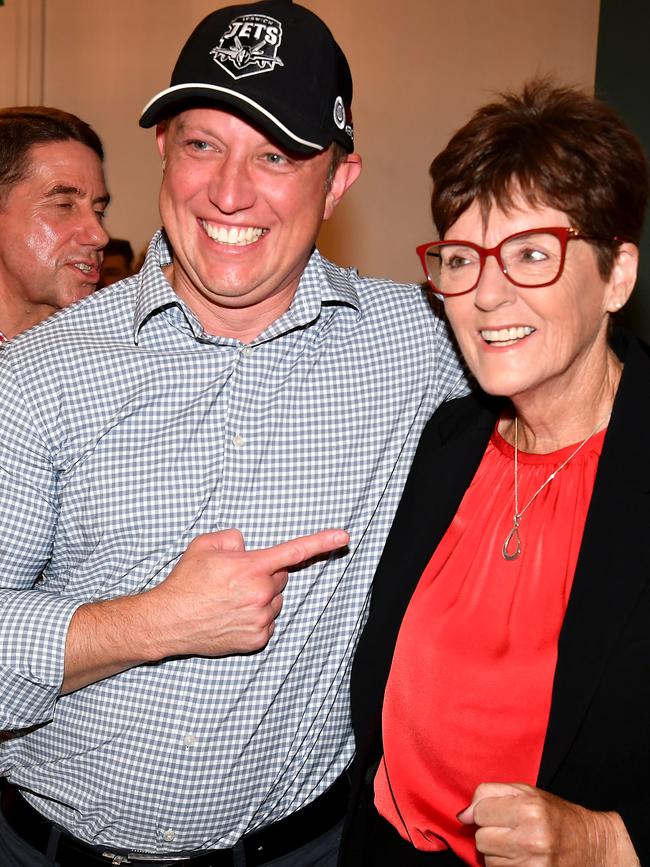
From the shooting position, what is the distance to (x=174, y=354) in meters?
1.70

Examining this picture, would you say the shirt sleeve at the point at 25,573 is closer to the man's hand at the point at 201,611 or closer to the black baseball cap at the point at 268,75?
the man's hand at the point at 201,611

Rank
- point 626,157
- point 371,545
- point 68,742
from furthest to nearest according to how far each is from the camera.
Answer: point 371,545
point 68,742
point 626,157

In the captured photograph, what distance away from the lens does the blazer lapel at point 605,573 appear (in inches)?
56.4

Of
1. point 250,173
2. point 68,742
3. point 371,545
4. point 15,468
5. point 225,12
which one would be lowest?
point 68,742

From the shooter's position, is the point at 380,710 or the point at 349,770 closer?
the point at 380,710

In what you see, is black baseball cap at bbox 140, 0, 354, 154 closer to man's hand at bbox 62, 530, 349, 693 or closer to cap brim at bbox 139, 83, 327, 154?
cap brim at bbox 139, 83, 327, 154

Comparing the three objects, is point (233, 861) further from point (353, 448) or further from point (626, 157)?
point (626, 157)

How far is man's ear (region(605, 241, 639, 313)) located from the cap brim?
574mm

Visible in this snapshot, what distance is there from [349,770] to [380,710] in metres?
0.25

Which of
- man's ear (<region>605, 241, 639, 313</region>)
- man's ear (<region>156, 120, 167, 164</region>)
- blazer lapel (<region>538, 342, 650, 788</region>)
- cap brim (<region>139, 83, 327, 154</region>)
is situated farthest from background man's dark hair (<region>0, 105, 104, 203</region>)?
blazer lapel (<region>538, 342, 650, 788</region>)

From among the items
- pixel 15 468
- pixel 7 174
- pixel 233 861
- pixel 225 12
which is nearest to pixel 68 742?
pixel 233 861

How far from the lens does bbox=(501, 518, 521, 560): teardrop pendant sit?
164cm

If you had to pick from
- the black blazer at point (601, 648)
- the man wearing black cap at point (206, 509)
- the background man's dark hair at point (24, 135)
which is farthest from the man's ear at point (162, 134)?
the background man's dark hair at point (24, 135)

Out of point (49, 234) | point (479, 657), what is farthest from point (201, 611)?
point (49, 234)
